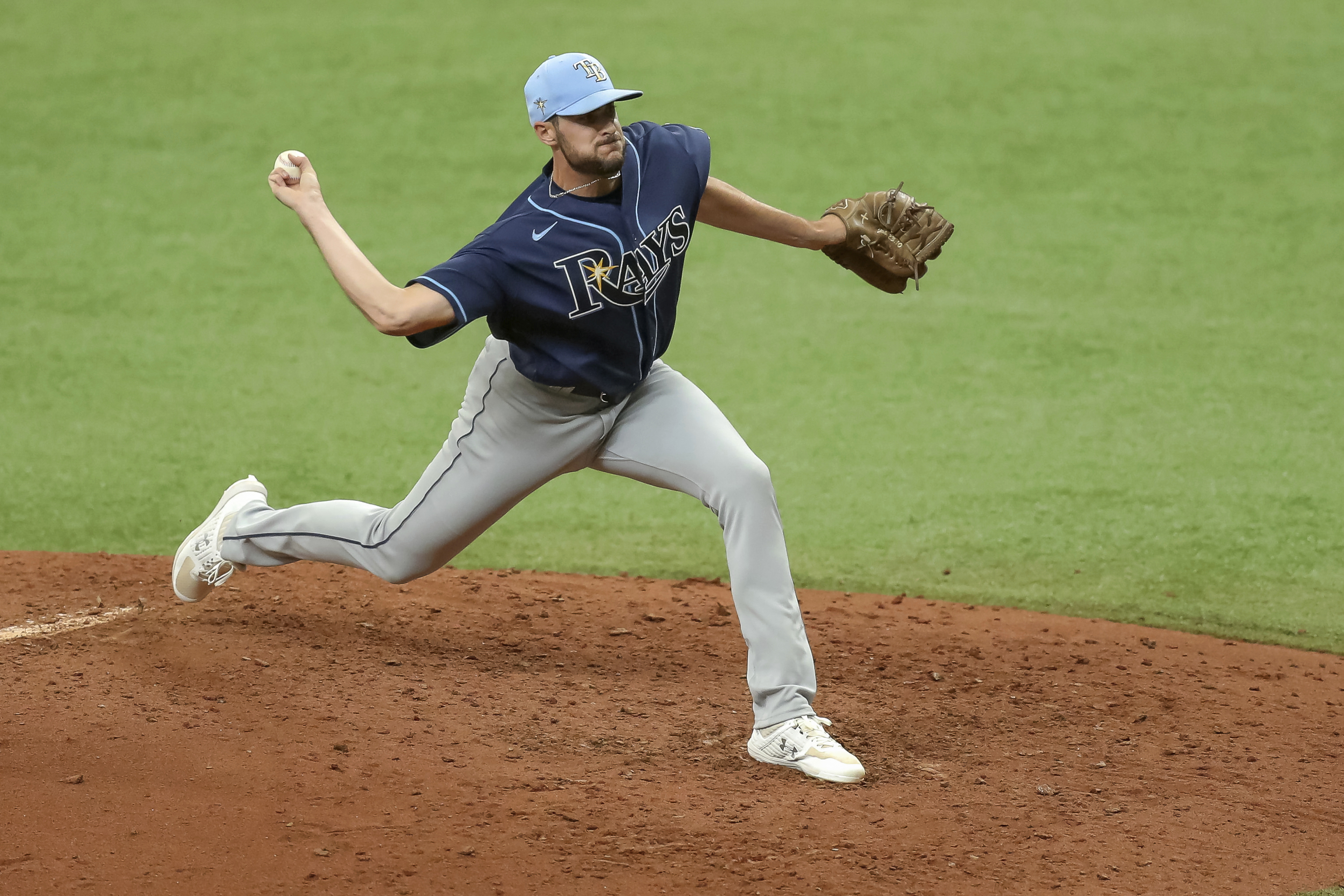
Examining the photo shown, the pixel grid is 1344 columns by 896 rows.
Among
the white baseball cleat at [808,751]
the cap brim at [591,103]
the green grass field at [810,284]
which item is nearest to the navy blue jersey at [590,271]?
the cap brim at [591,103]

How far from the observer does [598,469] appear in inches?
161

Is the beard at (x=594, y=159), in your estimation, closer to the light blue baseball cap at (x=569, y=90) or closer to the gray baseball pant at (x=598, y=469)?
the light blue baseball cap at (x=569, y=90)

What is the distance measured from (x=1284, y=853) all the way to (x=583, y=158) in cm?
236

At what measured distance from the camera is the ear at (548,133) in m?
3.73

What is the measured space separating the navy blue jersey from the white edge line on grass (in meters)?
1.87

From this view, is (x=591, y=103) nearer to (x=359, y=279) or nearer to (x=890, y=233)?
(x=359, y=279)

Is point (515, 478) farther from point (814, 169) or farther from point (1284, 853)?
point (814, 169)

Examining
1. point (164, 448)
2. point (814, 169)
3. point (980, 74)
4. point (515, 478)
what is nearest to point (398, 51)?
point (814, 169)

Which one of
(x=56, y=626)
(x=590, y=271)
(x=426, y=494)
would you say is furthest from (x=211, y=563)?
(x=590, y=271)

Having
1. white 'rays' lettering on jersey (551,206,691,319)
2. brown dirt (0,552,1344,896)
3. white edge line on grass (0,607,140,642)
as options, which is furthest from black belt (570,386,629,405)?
white edge line on grass (0,607,140,642)

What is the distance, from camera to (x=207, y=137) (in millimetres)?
10484

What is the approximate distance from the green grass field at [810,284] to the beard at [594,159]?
2292 millimetres

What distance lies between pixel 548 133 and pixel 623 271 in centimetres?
41

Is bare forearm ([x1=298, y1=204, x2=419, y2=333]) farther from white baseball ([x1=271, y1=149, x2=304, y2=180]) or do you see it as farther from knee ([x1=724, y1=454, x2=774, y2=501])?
knee ([x1=724, y1=454, x2=774, y2=501])
